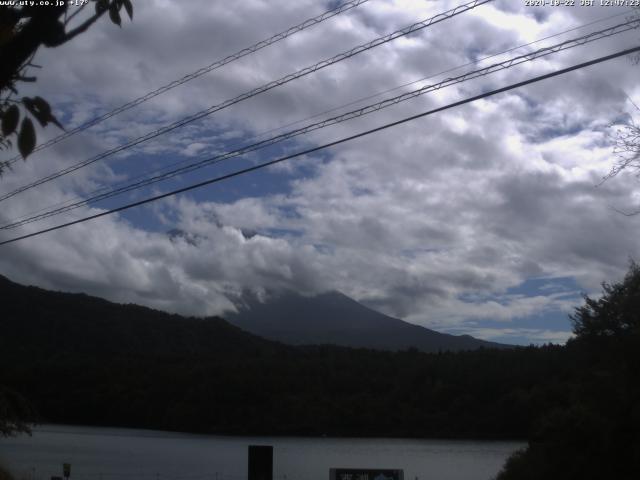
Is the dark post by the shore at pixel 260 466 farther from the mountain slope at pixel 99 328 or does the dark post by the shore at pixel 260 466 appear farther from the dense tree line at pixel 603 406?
the mountain slope at pixel 99 328

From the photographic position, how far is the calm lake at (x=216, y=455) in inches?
1930

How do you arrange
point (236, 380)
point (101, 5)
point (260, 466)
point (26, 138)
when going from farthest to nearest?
point (236, 380) < point (260, 466) < point (101, 5) < point (26, 138)

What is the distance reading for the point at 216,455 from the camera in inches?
2402

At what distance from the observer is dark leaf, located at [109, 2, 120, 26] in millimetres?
3859

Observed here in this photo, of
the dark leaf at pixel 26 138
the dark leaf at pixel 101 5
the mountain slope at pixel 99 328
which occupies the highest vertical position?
the mountain slope at pixel 99 328

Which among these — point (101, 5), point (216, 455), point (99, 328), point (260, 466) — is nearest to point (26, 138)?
point (101, 5)

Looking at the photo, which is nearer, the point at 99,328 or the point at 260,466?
the point at 260,466

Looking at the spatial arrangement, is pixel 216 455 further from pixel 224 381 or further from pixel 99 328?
pixel 99 328

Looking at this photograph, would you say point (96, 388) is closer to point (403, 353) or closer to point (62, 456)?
point (62, 456)

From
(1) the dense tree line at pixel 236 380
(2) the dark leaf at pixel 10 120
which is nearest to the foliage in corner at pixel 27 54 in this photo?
(2) the dark leaf at pixel 10 120

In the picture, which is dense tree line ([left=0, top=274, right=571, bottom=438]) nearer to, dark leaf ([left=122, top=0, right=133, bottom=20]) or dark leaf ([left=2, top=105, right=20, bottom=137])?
dark leaf ([left=122, top=0, right=133, bottom=20])

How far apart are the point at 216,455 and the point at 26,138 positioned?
60963 millimetres

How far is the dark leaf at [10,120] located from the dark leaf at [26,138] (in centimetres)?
4

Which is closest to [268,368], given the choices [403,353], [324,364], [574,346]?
[324,364]
